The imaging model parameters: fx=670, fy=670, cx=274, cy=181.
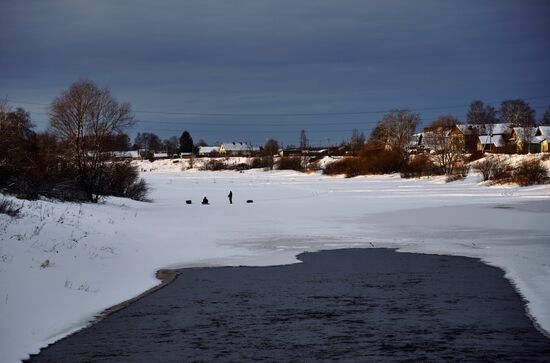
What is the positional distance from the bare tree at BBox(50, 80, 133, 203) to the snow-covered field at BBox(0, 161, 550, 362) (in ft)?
8.90

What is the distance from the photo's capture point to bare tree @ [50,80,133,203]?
4056cm

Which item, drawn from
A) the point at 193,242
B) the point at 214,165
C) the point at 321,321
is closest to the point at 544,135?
the point at 214,165

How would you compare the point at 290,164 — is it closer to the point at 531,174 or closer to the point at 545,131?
the point at 545,131

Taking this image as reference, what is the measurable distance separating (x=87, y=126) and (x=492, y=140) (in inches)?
4070

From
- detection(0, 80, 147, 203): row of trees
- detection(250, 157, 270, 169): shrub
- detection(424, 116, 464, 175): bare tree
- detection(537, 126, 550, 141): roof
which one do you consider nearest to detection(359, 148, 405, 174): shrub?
detection(424, 116, 464, 175): bare tree

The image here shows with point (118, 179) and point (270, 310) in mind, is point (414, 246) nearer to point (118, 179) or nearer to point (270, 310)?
point (270, 310)

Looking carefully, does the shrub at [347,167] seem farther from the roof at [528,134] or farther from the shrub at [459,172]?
the roof at [528,134]

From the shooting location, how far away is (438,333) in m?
11.6

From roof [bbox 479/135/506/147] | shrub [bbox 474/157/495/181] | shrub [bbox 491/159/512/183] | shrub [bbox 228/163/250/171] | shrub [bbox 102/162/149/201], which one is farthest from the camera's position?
shrub [bbox 228/163/250/171]

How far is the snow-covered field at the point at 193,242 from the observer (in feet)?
44.5

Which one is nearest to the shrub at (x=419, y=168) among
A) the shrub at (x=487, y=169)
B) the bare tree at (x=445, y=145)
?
the bare tree at (x=445, y=145)

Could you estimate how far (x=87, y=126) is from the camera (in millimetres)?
41031

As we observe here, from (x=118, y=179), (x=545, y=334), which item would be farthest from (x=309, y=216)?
(x=545, y=334)

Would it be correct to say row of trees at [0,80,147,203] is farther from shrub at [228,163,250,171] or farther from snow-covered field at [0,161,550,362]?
shrub at [228,163,250,171]
